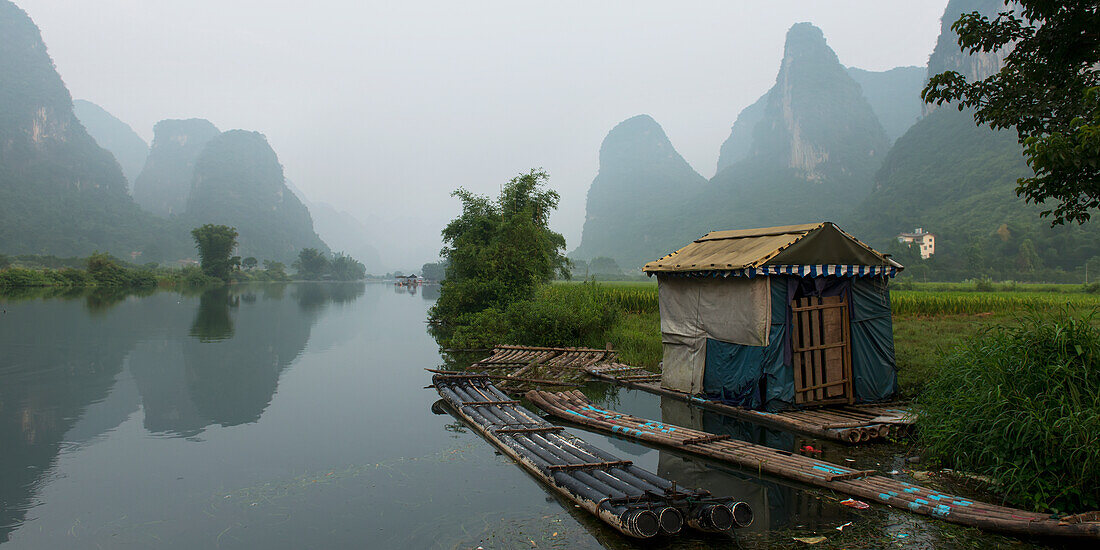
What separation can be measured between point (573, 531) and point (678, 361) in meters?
5.87

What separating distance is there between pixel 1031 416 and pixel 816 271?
12.1ft

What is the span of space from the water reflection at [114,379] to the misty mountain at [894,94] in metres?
189

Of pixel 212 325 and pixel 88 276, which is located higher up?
pixel 88 276

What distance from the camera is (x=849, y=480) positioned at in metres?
5.87

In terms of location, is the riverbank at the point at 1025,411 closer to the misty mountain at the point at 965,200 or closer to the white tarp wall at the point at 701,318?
the white tarp wall at the point at 701,318

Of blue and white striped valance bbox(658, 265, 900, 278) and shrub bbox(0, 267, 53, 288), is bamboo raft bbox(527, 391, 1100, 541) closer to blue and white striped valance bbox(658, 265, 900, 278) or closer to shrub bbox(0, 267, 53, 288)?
blue and white striped valance bbox(658, 265, 900, 278)

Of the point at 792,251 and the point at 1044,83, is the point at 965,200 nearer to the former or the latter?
the point at 1044,83

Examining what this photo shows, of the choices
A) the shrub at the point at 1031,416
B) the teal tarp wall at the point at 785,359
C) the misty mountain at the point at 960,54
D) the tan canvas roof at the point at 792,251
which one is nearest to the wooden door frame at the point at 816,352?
the teal tarp wall at the point at 785,359

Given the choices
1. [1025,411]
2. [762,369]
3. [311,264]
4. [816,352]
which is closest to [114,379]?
[762,369]

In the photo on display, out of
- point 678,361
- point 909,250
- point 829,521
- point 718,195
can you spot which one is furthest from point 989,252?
point 718,195

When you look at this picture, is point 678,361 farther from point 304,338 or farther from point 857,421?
point 304,338

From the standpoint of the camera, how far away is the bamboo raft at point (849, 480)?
4.64m

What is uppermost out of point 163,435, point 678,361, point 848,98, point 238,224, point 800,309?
point 848,98

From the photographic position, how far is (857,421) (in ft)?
25.9
